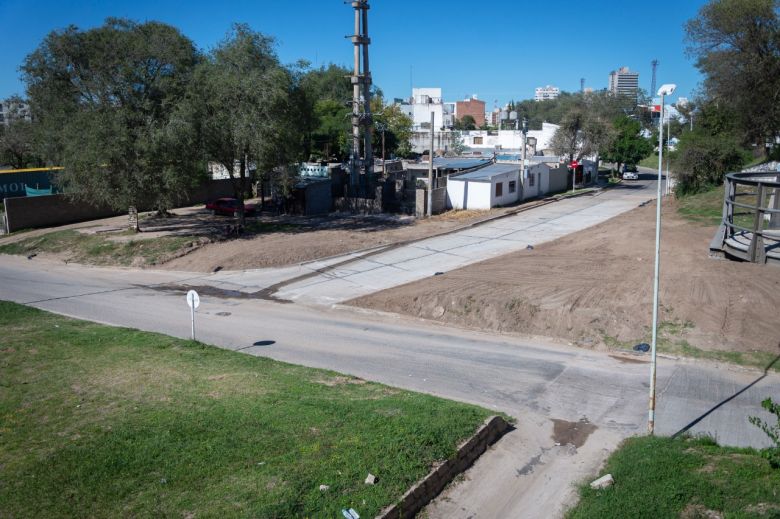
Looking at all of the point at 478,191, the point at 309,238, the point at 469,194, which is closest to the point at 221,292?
the point at 309,238

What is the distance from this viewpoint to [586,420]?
1284 centimetres

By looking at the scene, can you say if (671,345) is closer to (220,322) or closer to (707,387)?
(707,387)

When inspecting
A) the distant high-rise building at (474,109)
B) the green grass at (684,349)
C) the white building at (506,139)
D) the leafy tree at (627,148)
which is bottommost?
the green grass at (684,349)

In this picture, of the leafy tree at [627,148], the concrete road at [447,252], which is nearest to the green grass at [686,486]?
the concrete road at [447,252]

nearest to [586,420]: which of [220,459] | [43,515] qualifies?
[220,459]

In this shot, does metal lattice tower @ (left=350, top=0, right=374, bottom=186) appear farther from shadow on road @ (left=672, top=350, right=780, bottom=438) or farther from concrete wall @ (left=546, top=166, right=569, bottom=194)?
shadow on road @ (left=672, top=350, right=780, bottom=438)

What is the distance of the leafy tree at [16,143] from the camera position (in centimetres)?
5278

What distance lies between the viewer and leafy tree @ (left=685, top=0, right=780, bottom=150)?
37.7 meters

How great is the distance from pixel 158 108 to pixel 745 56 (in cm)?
3484

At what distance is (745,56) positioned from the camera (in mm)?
38438

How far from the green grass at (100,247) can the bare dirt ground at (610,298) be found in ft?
48.3

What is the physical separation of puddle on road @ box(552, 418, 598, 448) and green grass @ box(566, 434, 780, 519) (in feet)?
5.16

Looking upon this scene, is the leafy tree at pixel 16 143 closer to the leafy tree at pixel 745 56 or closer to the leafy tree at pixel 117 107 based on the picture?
the leafy tree at pixel 117 107

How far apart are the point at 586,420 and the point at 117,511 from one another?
8.92 metres
